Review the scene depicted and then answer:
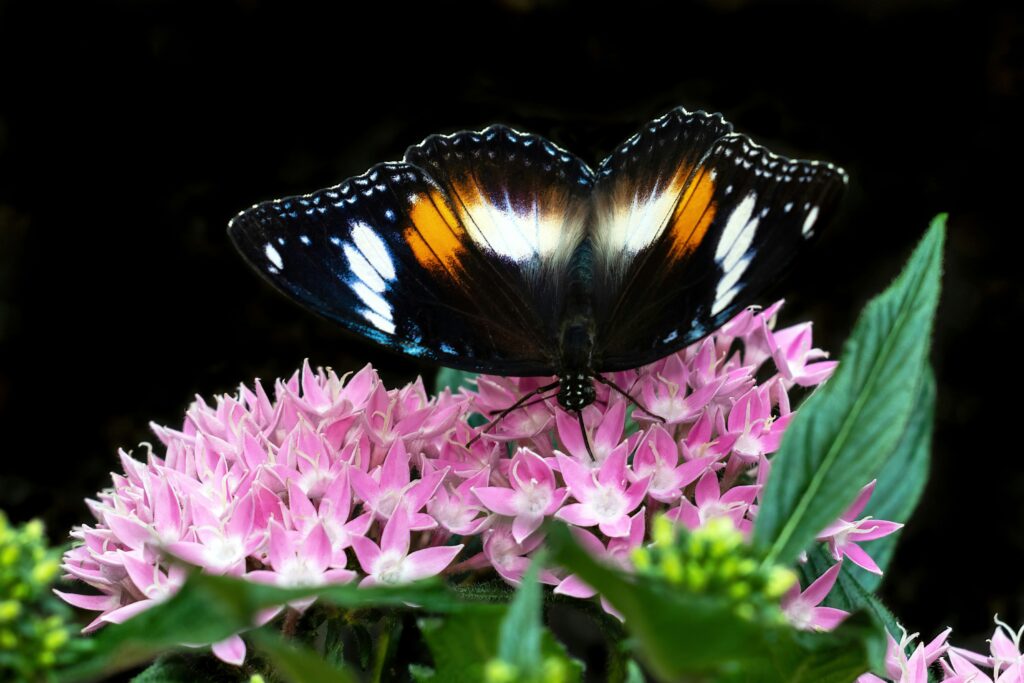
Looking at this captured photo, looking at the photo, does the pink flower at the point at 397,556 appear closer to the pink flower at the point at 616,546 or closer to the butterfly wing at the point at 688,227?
the pink flower at the point at 616,546

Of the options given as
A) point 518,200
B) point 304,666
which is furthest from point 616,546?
point 518,200

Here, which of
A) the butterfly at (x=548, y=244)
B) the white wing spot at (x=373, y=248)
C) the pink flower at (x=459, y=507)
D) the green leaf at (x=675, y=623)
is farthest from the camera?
the white wing spot at (x=373, y=248)

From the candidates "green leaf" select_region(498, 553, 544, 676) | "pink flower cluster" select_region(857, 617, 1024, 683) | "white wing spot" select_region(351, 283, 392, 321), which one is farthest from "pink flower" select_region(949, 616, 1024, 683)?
"white wing spot" select_region(351, 283, 392, 321)

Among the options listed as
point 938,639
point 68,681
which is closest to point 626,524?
point 938,639

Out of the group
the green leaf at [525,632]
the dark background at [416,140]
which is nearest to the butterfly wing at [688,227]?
the green leaf at [525,632]

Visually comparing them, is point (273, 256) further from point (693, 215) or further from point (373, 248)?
point (693, 215)

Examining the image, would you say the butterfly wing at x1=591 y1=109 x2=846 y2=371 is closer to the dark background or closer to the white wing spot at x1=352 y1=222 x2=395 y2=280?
the white wing spot at x1=352 y1=222 x2=395 y2=280
